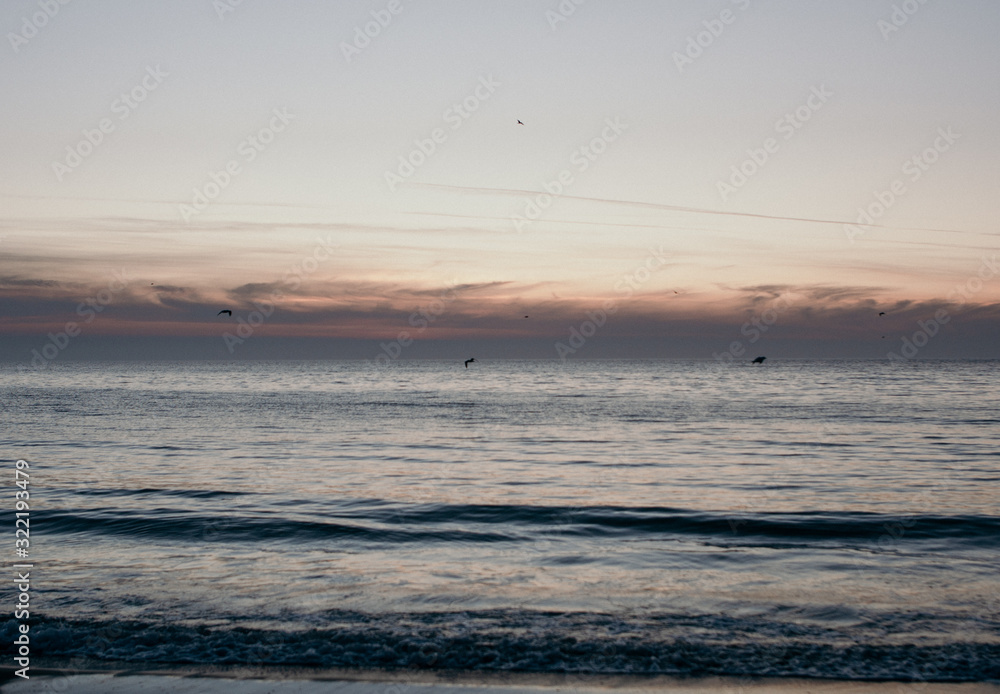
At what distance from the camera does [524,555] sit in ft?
44.4

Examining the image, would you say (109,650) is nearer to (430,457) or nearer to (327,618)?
(327,618)

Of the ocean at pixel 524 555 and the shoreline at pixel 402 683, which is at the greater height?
the ocean at pixel 524 555

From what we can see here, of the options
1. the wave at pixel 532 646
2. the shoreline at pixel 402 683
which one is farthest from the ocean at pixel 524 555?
the shoreline at pixel 402 683

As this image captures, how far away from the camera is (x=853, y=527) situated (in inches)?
623

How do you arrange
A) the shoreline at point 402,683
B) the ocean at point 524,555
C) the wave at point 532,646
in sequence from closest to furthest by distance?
1. the shoreline at point 402,683
2. the wave at point 532,646
3. the ocean at point 524,555

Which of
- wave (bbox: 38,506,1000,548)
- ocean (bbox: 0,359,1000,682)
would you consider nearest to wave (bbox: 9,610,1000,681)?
ocean (bbox: 0,359,1000,682)

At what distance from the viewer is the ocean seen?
8711mm

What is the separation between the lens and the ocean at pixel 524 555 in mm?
8711

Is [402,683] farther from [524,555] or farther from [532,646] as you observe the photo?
[524,555]

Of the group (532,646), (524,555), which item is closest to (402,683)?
(532,646)

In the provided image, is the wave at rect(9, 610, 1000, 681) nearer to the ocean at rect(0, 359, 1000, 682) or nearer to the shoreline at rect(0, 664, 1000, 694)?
the ocean at rect(0, 359, 1000, 682)

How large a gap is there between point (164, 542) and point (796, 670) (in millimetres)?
12133

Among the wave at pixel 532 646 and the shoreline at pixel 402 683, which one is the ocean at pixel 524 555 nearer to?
the wave at pixel 532 646

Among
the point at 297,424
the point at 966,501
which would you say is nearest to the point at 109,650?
the point at 966,501
